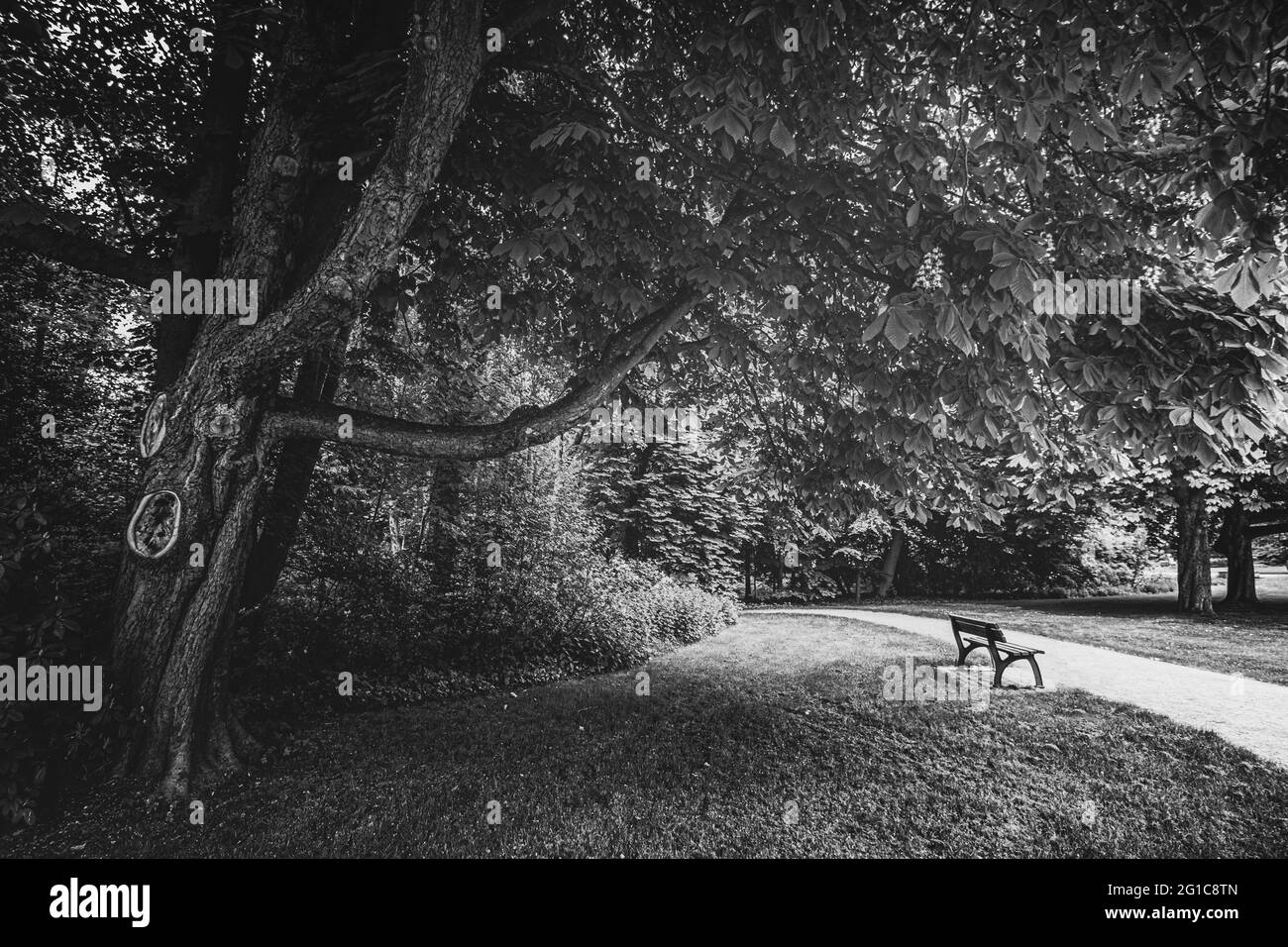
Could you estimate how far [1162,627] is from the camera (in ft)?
45.9

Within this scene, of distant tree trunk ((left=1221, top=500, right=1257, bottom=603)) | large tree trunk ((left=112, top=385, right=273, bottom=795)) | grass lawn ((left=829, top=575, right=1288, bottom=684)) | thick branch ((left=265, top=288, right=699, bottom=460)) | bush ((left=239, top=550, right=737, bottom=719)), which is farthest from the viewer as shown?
distant tree trunk ((left=1221, top=500, right=1257, bottom=603))

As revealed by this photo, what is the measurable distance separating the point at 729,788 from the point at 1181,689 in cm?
709

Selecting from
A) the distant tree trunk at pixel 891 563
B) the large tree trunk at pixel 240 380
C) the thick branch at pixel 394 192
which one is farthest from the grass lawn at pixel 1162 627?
the large tree trunk at pixel 240 380

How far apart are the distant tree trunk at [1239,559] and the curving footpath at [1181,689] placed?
13.3m

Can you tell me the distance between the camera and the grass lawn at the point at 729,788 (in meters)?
4.26

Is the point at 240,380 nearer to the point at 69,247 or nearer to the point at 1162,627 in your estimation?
the point at 69,247

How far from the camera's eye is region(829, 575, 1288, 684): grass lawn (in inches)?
388

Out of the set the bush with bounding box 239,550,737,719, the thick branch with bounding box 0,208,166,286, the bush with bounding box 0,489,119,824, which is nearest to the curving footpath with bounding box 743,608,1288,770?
the bush with bounding box 239,550,737,719

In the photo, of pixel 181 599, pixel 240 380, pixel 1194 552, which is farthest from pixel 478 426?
pixel 1194 552

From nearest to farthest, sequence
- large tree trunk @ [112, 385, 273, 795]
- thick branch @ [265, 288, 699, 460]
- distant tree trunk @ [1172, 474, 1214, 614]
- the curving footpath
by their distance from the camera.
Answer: large tree trunk @ [112, 385, 273, 795], thick branch @ [265, 288, 699, 460], the curving footpath, distant tree trunk @ [1172, 474, 1214, 614]

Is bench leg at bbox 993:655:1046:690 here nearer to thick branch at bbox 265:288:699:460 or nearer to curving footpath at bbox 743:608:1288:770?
curving footpath at bbox 743:608:1288:770

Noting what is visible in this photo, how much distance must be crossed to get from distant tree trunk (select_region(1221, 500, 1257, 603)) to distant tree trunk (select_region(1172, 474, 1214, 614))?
11.2 ft

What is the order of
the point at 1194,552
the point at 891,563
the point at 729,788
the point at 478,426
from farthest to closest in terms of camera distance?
1. the point at 891,563
2. the point at 1194,552
3. the point at 478,426
4. the point at 729,788
